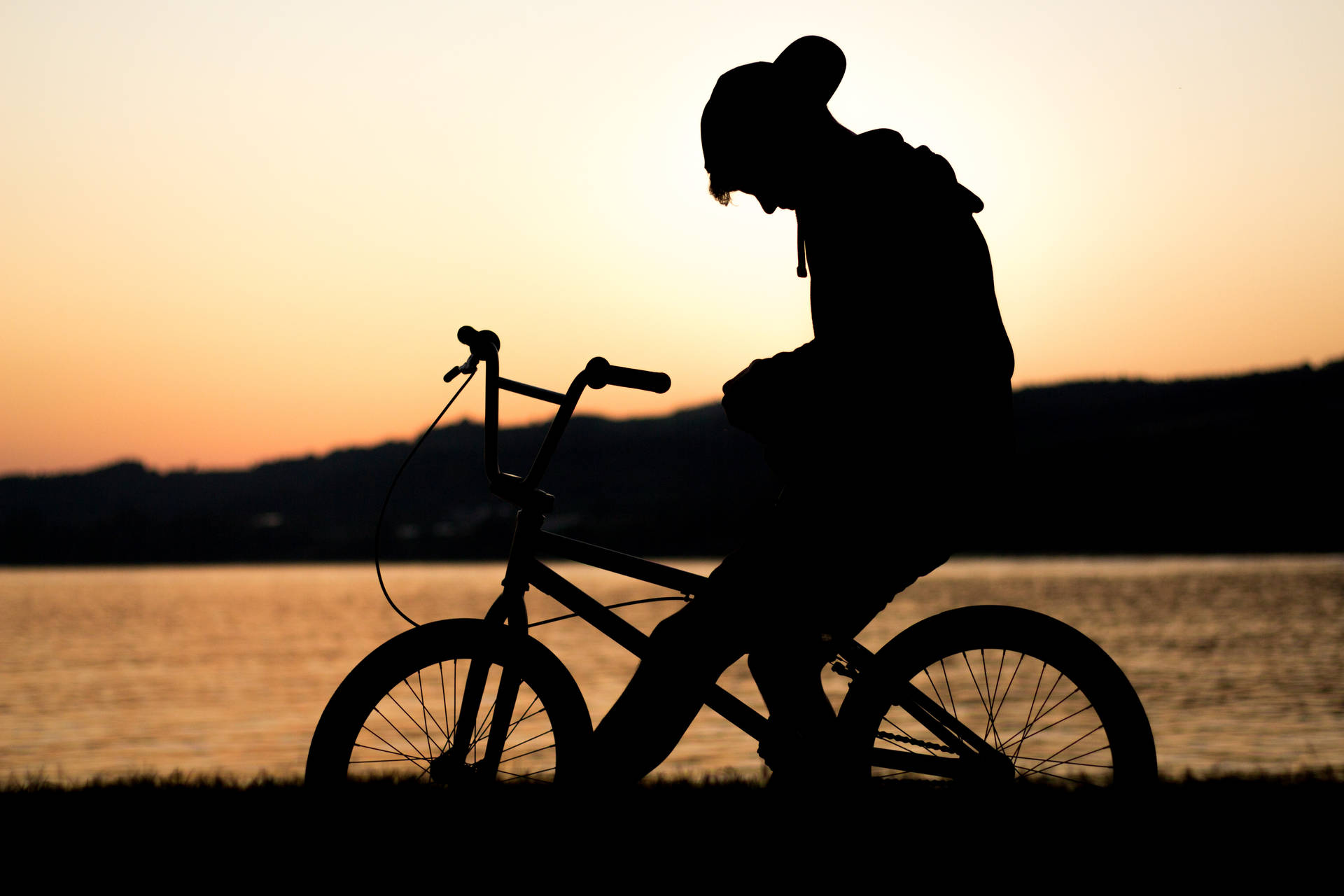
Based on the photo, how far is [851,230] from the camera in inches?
124

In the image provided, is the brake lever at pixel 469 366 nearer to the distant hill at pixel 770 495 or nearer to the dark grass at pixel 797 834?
the dark grass at pixel 797 834

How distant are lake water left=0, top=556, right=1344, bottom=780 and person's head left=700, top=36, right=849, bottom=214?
538 cm

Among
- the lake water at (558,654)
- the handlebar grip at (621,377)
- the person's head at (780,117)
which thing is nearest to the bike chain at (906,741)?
the handlebar grip at (621,377)

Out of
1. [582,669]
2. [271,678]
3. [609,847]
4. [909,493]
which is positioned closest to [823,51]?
[909,493]

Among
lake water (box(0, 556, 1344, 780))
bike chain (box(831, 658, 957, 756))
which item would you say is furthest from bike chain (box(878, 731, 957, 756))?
lake water (box(0, 556, 1344, 780))

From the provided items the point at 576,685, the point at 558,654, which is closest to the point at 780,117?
the point at 576,685

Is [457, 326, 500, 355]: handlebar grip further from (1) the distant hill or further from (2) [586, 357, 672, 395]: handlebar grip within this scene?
(1) the distant hill

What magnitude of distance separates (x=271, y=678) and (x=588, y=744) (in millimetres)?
38657

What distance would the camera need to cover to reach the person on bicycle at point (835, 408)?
311cm

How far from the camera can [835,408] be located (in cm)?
313

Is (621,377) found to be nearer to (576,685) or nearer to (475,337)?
(475,337)

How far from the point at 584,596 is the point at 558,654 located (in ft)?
136

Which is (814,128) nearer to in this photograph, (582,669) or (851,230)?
(851,230)

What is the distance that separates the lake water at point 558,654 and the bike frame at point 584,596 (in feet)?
15.4
